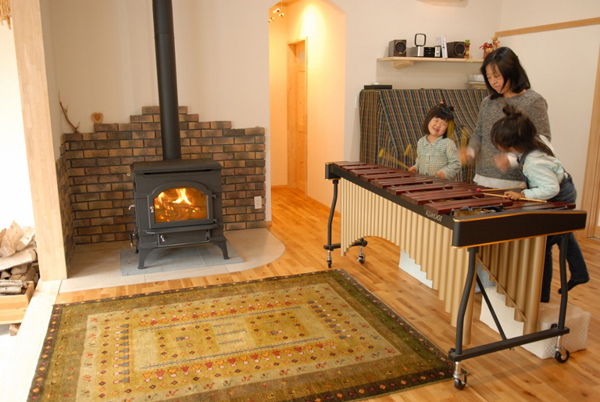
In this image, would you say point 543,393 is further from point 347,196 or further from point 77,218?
point 77,218

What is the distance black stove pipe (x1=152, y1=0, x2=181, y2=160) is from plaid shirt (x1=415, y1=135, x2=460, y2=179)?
205 centimetres

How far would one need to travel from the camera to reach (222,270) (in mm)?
4031

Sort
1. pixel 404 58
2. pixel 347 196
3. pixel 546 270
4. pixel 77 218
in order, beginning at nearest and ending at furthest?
pixel 546 270
pixel 347 196
pixel 77 218
pixel 404 58

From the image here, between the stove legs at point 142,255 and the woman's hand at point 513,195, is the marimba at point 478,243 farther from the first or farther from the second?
the stove legs at point 142,255

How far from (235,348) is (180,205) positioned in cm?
160

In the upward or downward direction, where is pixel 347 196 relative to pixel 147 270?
upward

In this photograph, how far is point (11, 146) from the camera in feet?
13.5

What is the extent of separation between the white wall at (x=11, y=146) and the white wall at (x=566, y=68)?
4.85m

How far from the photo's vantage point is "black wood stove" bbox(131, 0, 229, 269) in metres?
3.94

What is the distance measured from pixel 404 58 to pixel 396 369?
360 cm

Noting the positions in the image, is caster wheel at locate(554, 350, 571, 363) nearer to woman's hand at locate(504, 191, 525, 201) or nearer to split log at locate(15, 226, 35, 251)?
woman's hand at locate(504, 191, 525, 201)

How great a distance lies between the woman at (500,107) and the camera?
294cm

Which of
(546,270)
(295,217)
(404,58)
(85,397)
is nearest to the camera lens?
(85,397)

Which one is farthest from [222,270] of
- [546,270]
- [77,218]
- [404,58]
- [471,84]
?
[471,84]
